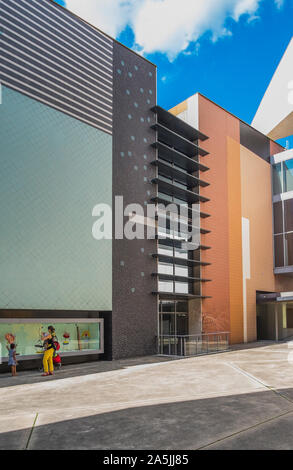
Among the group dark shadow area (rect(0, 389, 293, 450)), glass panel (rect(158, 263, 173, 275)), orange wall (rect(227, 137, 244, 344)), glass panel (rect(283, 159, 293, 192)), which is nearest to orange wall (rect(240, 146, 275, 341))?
orange wall (rect(227, 137, 244, 344))

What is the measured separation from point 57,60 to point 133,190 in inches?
254

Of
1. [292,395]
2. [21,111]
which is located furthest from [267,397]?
[21,111]

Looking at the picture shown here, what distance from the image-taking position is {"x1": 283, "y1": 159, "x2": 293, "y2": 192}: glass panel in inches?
1149

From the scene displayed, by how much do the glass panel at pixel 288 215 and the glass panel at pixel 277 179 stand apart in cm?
117

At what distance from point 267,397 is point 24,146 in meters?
11.5

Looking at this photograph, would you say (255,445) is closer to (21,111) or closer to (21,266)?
(21,266)

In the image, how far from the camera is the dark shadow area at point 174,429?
573 cm

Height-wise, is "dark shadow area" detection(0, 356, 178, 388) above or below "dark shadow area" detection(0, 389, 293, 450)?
below

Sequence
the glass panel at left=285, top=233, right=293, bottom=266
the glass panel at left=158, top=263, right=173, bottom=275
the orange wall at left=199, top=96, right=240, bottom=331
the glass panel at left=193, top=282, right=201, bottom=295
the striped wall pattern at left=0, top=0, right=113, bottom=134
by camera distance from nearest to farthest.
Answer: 1. the striped wall pattern at left=0, top=0, right=113, bottom=134
2. the glass panel at left=158, top=263, right=173, bottom=275
3. the glass panel at left=193, top=282, right=201, bottom=295
4. the orange wall at left=199, top=96, right=240, bottom=331
5. the glass panel at left=285, top=233, right=293, bottom=266

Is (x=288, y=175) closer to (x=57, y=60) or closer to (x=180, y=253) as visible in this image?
(x=180, y=253)

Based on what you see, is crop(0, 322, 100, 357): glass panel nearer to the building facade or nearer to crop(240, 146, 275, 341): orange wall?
the building facade

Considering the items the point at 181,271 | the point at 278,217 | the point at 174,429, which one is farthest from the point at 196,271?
the point at 174,429

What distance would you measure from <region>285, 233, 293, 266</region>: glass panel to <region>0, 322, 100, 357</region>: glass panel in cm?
1712

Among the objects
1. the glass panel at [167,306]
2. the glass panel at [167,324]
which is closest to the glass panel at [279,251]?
the glass panel at [167,306]
